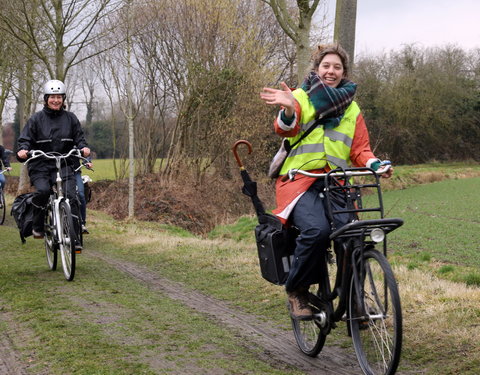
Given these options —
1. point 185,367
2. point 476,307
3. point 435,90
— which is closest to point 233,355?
point 185,367

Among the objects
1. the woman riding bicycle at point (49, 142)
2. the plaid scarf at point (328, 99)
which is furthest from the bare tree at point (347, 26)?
the plaid scarf at point (328, 99)

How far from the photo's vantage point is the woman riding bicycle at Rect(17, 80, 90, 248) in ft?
26.6

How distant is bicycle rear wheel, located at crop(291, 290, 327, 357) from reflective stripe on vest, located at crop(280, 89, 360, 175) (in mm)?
1047

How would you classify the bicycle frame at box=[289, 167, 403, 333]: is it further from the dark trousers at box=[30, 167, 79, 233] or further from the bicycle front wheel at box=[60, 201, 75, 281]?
the dark trousers at box=[30, 167, 79, 233]

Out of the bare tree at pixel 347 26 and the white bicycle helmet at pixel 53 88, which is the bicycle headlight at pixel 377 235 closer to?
the white bicycle helmet at pixel 53 88

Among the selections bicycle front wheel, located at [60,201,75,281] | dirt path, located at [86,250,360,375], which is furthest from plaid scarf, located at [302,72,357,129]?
bicycle front wheel, located at [60,201,75,281]

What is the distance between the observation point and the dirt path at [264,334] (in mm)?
4504

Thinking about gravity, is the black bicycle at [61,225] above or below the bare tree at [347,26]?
below

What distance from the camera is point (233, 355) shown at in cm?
472

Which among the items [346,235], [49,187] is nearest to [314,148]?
[346,235]

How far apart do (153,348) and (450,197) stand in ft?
93.1

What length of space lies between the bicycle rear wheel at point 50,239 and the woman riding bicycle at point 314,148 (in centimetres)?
432

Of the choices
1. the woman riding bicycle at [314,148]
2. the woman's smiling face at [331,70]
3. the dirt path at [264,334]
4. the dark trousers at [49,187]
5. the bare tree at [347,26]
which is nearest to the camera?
the woman riding bicycle at [314,148]

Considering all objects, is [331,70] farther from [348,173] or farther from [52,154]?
[52,154]
